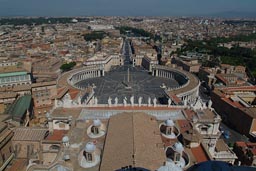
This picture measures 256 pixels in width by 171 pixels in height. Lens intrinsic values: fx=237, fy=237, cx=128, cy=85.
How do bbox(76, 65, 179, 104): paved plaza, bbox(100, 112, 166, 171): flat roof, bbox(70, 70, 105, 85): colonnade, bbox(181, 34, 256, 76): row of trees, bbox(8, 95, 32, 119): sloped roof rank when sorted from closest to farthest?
bbox(100, 112, 166, 171): flat roof < bbox(8, 95, 32, 119): sloped roof < bbox(76, 65, 179, 104): paved plaza < bbox(70, 70, 105, 85): colonnade < bbox(181, 34, 256, 76): row of trees

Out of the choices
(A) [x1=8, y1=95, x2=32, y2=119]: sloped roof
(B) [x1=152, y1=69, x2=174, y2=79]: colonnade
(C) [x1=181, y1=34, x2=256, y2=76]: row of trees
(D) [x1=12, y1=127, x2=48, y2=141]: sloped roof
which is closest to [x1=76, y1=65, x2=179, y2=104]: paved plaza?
(B) [x1=152, y1=69, x2=174, y2=79]: colonnade

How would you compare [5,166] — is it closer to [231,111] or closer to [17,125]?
[17,125]

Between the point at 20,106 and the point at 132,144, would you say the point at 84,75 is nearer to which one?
the point at 20,106

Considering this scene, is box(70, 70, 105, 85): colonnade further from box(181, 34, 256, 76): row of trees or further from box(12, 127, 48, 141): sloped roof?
box(181, 34, 256, 76): row of trees

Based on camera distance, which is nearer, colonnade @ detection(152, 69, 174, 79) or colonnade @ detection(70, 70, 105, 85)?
colonnade @ detection(70, 70, 105, 85)

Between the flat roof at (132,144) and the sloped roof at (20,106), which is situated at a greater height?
the flat roof at (132,144)

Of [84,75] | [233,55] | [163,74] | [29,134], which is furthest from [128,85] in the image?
[233,55]

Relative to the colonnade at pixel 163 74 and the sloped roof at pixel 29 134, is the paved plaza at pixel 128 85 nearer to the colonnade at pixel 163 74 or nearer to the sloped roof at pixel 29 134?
the colonnade at pixel 163 74

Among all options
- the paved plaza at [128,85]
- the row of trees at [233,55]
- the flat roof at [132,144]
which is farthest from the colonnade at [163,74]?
the flat roof at [132,144]
